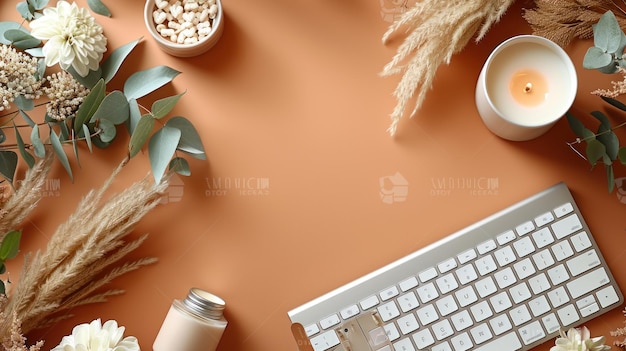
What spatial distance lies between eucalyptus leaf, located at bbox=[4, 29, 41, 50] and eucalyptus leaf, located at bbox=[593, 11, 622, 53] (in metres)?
0.79

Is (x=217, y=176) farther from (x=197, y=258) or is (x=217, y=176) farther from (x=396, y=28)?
(x=396, y=28)

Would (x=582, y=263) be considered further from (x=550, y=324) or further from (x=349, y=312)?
(x=349, y=312)

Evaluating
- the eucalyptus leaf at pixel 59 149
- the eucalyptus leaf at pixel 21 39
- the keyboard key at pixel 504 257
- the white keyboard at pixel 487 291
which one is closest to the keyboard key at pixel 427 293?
the white keyboard at pixel 487 291

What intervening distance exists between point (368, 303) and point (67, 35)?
0.56 m

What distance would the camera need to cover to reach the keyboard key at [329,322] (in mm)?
878

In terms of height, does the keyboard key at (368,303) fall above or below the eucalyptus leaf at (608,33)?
below

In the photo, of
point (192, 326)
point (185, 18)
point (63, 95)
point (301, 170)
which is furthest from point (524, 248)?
point (63, 95)

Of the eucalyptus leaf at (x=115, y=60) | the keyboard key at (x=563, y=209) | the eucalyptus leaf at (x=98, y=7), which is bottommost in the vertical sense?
the keyboard key at (x=563, y=209)

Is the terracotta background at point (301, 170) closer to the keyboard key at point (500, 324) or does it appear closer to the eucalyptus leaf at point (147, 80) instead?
the eucalyptus leaf at point (147, 80)

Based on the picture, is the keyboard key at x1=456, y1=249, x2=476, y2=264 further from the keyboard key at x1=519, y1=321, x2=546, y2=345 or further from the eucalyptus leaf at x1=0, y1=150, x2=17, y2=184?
the eucalyptus leaf at x1=0, y1=150, x2=17, y2=184

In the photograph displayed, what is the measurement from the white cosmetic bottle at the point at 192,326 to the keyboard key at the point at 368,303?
199mm

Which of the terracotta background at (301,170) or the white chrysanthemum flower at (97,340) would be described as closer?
the white chrysanthemum flower at (97,340)

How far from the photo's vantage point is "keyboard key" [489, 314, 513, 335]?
883 mm

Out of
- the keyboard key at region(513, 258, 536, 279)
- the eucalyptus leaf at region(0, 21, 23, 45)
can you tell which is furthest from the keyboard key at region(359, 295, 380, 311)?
the eucalyptus leaf at region(0, 21, 23, 45)
